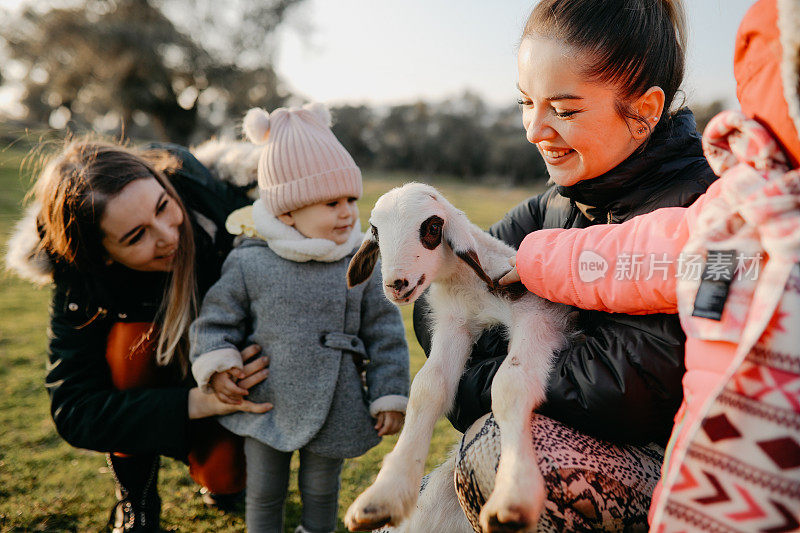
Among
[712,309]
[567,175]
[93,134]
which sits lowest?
[712,309]

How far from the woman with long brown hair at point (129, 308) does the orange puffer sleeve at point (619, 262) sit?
1.57 meters

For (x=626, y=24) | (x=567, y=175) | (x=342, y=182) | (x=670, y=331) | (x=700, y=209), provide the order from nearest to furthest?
(x=700, y=209) → (x=670, y=331) → (x=626, y=24) → (x=567, y=175) → (x=342, y=182)

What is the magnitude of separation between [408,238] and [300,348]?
1.09 metres

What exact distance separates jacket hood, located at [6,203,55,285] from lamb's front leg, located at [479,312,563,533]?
95.7 inches

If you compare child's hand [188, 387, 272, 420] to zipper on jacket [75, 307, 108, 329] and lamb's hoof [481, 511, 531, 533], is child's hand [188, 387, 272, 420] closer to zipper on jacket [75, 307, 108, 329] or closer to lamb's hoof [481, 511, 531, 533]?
zipper on jacket [75, 307, 108, 329]

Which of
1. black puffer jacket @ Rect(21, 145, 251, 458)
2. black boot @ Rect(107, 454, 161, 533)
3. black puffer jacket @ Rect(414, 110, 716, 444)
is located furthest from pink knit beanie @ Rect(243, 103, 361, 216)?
black boot @ Rect(107, 454, 161, 533)

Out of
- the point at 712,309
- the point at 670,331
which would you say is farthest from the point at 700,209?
the point at 670,331

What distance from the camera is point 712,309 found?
128cm

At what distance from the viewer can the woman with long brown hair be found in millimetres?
2695

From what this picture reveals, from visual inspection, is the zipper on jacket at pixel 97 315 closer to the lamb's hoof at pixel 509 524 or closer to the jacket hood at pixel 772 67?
the lamb's hoof at pixel 509 524

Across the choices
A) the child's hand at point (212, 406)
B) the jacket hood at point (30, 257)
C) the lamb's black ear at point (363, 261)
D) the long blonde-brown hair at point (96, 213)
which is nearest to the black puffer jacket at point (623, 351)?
the lamb's black ear at point (363, 261)

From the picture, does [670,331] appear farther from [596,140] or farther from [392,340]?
[392,340]

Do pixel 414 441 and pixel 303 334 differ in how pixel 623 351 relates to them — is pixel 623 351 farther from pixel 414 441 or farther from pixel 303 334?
pixel 303 334

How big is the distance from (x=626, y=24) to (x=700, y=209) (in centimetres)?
87
